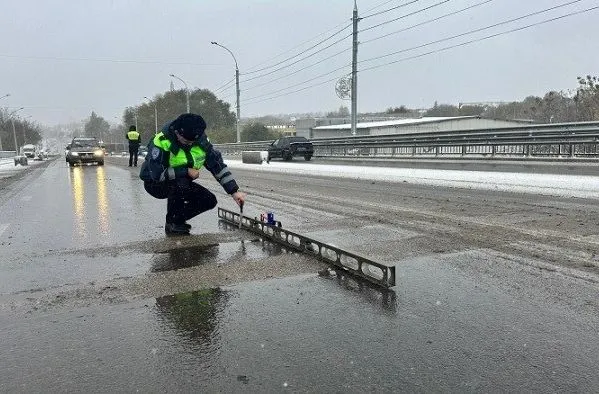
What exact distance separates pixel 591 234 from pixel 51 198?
10910mm

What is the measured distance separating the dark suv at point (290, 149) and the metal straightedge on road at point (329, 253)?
74.3 ft

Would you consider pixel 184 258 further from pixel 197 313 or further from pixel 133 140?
pixel 133 140

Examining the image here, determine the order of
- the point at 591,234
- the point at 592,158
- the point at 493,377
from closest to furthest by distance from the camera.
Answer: the point at 493,377, the point at 591,234, the point at 592,158

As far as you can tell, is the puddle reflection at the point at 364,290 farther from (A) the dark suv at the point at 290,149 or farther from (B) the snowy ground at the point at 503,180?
(A) the dark suv at the point at 290,149

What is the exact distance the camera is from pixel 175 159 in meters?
6.50

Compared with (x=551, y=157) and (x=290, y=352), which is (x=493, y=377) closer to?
(x=290, y=352)

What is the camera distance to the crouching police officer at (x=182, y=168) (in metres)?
6.28

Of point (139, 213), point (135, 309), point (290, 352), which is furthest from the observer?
point (139, 213)

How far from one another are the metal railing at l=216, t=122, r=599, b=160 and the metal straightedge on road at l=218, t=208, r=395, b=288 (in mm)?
14752

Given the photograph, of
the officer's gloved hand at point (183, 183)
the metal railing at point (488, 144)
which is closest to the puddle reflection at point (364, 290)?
the officer's gloved hand at point (183, 183)

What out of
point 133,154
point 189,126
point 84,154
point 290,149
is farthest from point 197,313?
point 84,154

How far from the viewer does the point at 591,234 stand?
6281mm

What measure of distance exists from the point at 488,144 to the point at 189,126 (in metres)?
18.1

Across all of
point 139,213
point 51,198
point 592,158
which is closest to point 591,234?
point 139,213
